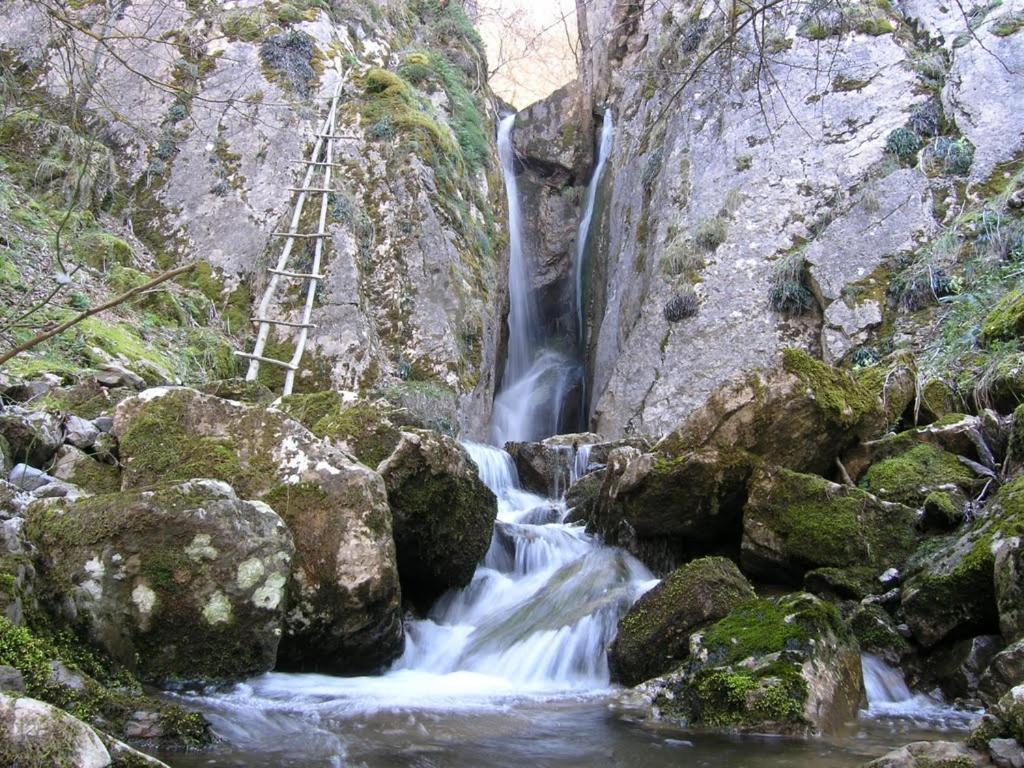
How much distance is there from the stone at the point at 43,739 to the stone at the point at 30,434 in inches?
117

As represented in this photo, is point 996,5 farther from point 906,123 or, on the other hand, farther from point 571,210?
point 571,210

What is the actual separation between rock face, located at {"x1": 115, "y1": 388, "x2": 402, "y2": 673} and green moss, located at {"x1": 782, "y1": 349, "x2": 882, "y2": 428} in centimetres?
389

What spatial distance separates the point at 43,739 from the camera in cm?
222

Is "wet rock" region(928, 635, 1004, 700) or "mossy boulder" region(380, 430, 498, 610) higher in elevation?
"mossy boulder" region(380, 430, 498, 610)

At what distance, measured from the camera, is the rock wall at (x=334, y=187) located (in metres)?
12.2

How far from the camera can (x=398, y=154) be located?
1395 centimetres

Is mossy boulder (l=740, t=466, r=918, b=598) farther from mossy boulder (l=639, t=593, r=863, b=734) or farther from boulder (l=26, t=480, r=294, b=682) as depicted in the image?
boulder (l=26, t=480, r=294, b=682)

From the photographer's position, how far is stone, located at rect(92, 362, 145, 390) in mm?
6854

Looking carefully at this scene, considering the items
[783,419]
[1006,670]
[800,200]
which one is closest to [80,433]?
[783,419]

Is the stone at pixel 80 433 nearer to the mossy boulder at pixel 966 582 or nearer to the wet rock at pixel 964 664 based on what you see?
the mossy boulder at pixel 966 582

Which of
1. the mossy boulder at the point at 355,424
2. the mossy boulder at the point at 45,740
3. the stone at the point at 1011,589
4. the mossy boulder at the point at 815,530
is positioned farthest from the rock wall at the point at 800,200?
→ the mossy boulder at the point at 45,740

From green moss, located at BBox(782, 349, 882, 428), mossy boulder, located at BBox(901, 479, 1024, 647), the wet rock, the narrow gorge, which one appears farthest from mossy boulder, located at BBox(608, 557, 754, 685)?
green moss, located at BBox(782, 349, 882, 428)

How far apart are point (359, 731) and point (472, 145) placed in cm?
1489

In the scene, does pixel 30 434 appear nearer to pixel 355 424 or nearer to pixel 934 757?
pixel 355 424
